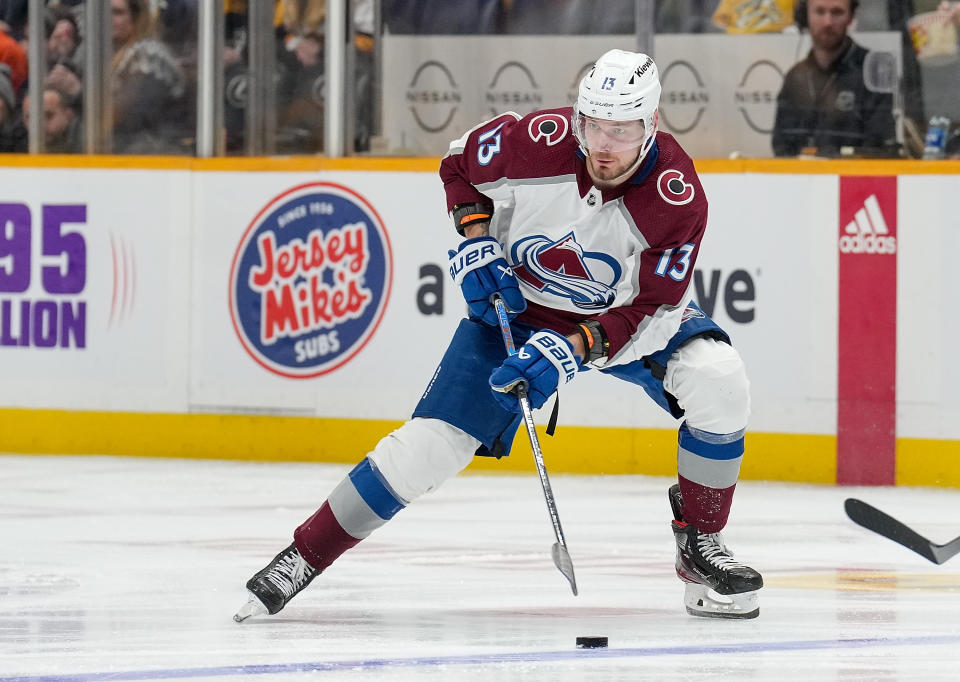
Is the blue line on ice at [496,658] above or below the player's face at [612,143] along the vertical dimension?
below

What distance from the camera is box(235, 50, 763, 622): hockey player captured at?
2912 mm

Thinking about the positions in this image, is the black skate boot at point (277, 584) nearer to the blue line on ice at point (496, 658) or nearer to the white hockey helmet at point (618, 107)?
the blue line on ice at point (496, 658)

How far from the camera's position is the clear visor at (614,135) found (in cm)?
288

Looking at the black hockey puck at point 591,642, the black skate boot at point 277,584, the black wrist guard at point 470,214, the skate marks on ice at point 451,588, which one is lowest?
the skate marks on ice at point 451,588

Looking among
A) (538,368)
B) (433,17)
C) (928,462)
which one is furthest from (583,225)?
(433,17)

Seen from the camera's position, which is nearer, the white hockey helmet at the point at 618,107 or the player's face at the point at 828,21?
the white hockey helmet at the point at 618,107

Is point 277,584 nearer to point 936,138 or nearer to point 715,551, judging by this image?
point 715,551

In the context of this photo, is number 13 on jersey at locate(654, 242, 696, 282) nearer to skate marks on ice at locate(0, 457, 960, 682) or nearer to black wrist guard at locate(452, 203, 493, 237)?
black wrist guard at locate(452, 203, 493, 237)

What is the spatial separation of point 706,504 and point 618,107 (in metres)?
0.79

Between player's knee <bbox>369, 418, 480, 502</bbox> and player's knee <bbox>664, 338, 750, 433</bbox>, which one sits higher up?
player's knee <bbox>664, 338, 750, 433</bbox>

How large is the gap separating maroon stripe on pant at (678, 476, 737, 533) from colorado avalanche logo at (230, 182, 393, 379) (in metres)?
2.31

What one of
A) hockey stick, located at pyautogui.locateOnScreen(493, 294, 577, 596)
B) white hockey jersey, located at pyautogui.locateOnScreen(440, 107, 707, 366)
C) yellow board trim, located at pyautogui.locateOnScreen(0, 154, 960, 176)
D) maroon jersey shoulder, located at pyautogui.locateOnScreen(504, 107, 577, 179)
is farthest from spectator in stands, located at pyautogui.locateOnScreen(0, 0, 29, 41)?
hockey stick, located at pyautogui.locateOnScreen(493, 294, 577, 596)

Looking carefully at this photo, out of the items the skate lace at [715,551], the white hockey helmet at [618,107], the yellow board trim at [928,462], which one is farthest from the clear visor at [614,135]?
the yellow board trim at [928,462]

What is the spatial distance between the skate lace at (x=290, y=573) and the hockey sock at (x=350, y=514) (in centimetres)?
2
